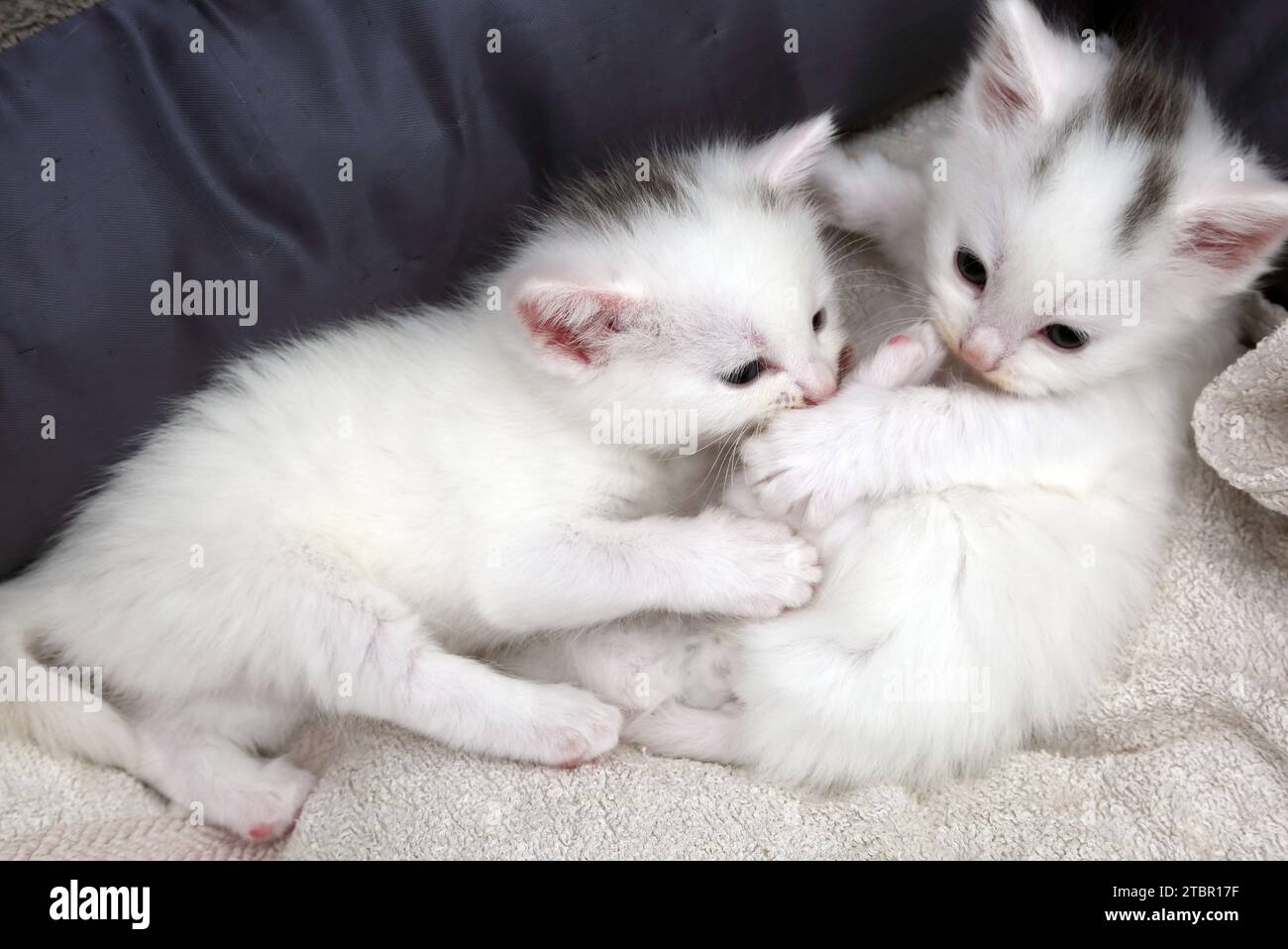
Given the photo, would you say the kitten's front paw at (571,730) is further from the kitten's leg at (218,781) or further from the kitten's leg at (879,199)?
the kitten's leg at (879,199)

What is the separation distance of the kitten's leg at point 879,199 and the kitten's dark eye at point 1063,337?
489mm

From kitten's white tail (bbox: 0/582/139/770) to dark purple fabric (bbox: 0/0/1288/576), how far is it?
182 mm

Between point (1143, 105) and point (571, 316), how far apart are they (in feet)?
3.40

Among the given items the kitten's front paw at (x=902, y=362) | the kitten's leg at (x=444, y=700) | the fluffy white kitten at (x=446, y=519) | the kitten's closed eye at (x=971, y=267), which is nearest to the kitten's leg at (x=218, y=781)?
the fluffy white kitten at (x=446, y=519)

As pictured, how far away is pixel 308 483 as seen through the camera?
1994 mm

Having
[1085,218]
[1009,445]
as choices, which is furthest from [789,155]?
[1009,445]

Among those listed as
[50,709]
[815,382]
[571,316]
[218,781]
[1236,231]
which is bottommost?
[218,781]

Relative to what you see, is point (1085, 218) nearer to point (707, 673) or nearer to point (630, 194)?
point (630, 194)

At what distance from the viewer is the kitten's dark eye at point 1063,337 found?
1864 mm

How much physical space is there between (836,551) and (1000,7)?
1.00 metres

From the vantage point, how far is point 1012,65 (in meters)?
1.95

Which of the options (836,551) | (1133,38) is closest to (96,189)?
(836,551)

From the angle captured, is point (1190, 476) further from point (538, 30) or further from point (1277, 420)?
point (538, 30)

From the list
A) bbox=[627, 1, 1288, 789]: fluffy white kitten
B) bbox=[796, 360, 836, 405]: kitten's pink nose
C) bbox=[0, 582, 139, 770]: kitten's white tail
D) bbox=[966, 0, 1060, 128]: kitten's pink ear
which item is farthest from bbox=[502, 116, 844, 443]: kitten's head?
bbox=[0, 582, 139, 770]: kitten's white tail
